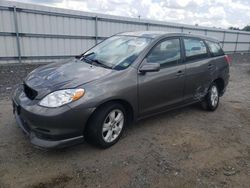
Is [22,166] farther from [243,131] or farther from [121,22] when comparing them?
[121,22]

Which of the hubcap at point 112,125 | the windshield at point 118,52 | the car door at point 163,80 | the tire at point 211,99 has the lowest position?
the tire at point 211,99

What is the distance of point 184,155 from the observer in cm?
386

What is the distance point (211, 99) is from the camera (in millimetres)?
5879

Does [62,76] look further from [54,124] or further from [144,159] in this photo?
[144,159]

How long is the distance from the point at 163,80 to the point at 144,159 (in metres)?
1.47

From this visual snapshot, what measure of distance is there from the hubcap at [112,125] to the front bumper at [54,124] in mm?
390

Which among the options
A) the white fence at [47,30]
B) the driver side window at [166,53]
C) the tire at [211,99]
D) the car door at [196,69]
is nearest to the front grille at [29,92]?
the driver side window at [166,53]

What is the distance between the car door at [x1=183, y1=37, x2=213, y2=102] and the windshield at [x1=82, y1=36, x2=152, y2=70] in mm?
1088

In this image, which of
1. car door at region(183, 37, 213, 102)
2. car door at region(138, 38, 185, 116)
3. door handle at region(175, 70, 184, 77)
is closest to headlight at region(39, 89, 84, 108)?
car door at region(138, 38, 185, 116)

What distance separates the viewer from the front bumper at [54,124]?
3.27 m

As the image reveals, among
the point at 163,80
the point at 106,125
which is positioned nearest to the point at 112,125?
the point at 106,125

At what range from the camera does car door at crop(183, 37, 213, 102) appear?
5.11 meters

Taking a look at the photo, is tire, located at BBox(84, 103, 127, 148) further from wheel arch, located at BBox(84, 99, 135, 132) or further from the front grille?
the front grille

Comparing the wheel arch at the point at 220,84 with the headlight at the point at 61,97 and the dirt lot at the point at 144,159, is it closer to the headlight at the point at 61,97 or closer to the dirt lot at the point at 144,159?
the dirt lot at the point at 144,159
